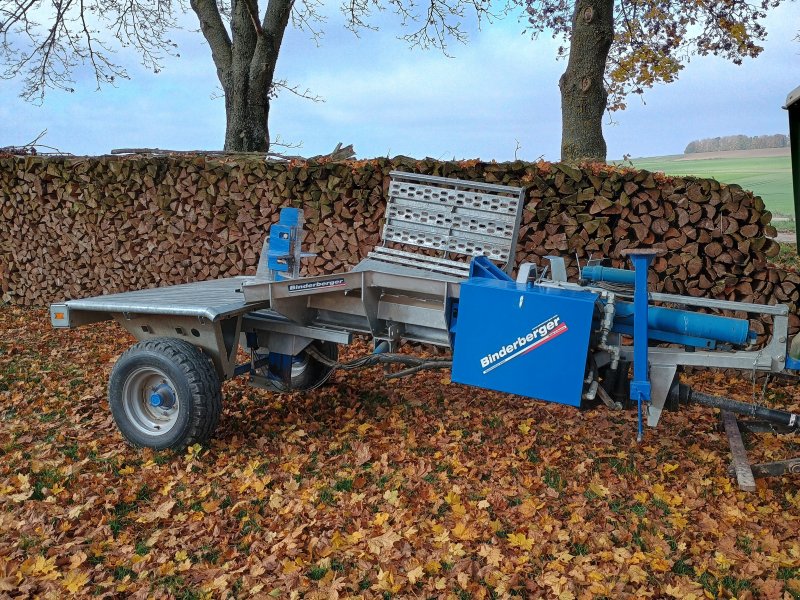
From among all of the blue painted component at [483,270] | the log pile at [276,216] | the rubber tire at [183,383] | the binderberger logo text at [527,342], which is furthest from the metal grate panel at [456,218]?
the log pile at [276,216]

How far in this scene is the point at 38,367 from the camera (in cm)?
786

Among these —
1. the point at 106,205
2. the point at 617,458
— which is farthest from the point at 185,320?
the point at 106,205

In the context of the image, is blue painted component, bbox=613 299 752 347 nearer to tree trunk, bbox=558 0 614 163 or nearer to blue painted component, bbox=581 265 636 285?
blue painted component, bbox=581 265 636 285

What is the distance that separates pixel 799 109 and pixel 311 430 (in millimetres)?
4186

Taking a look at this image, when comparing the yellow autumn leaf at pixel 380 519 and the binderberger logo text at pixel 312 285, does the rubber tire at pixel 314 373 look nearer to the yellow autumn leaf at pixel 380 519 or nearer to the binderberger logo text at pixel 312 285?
the binderberger logo text at pixel 312 285

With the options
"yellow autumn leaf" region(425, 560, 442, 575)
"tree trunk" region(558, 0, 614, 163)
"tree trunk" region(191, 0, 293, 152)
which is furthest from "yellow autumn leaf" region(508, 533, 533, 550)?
"tree trunk" region(191, 0, 293, 152)

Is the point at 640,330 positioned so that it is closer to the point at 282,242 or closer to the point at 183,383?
the point at 282,242

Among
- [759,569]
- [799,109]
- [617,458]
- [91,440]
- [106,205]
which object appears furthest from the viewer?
[106,205]

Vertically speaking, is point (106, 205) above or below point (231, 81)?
below

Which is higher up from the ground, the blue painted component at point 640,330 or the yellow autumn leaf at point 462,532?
the blue painted component at point 640,330

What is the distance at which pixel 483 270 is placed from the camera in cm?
476

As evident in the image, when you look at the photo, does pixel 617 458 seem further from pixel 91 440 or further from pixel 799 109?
pixel 91 440

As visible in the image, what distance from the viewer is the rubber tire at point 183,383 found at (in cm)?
504

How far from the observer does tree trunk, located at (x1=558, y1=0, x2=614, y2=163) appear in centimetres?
980
